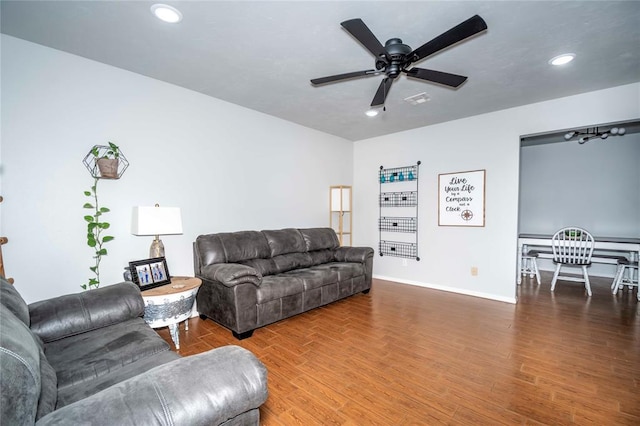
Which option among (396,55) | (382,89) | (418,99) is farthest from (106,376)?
(418,99)

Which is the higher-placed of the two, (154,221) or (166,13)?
(166,13)

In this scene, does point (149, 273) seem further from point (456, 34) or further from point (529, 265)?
point (529, 265)

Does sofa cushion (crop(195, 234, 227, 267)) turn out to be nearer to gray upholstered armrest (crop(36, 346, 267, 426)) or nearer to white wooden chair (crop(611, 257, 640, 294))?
gray upholstered armrest (crop(36, 346, 267, 426))

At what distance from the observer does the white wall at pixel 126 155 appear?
7.48 ft

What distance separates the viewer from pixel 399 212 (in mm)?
4980

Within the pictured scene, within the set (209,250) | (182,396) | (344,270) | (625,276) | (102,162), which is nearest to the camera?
(182,396)

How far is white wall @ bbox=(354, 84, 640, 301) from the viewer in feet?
11.2

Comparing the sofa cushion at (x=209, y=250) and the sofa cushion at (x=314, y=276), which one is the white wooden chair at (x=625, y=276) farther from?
the sofa cushion at (x=209, y=250)

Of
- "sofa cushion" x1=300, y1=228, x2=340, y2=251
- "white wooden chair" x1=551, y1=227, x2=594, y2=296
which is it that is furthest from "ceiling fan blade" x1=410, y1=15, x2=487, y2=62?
"white wooden chair" x1=551, y1=227, x2=594, y2=296

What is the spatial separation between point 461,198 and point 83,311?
14.9ft

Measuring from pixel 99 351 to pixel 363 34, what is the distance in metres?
2.38

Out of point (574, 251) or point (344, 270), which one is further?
point (574, 251)

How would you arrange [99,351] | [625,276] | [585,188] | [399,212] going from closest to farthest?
[99,351]
[625,276]
[399,212]
[585,188]

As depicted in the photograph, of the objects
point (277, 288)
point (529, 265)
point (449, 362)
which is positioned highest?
point (277, 288)
